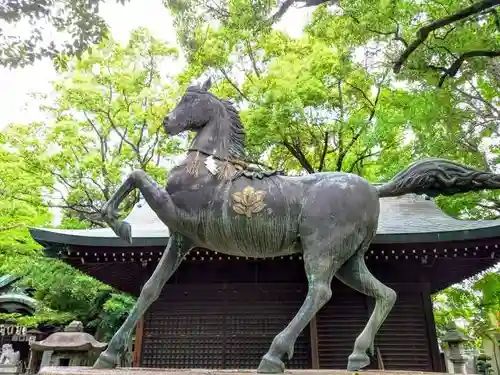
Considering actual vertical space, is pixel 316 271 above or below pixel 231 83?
below

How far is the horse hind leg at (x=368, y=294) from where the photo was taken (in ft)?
10.2

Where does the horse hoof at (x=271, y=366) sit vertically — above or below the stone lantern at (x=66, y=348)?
above

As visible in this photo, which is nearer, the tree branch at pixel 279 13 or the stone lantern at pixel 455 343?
the tree branch at pixel 279 13

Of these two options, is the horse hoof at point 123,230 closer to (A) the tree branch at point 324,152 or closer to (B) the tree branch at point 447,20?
(B) the tree branch at point 447,20

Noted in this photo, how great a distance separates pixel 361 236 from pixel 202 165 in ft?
4.42

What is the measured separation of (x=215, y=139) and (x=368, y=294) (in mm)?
1732

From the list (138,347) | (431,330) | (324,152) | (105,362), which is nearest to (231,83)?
(324,152)

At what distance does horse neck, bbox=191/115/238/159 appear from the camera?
3.46 metres

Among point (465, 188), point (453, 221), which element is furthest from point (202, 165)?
point (453, 221)

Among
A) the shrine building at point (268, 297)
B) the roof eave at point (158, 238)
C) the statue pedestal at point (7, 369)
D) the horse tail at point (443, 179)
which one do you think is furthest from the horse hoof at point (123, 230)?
the statue pedestal at point (7, 369)

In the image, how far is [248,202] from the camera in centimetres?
319

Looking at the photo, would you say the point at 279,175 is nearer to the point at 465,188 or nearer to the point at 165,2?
the point at 465,188

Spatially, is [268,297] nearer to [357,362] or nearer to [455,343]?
[357,362]

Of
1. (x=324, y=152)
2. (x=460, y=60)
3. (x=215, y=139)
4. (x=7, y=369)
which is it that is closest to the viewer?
(x=215, y=139)
